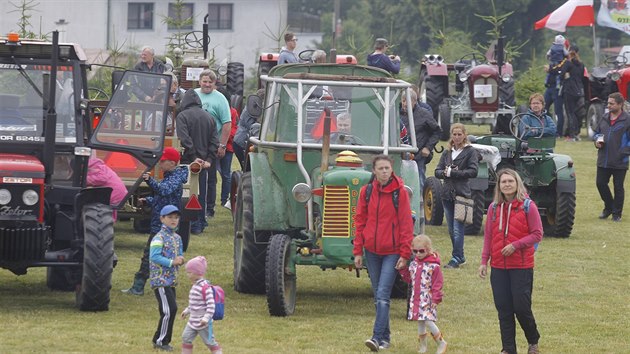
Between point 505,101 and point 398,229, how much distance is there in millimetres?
18608

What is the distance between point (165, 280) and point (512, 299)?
2.69m

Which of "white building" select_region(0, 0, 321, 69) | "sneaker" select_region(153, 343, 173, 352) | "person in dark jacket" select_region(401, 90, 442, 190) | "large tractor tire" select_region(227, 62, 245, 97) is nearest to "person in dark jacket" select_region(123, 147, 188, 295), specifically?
"sneaker" select_region(153, 343, 173, 352)

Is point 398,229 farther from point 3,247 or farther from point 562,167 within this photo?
point 562,167

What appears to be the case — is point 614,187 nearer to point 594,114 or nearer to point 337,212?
point 337,212

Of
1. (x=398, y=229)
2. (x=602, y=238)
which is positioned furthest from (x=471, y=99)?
(x=398, y=229)

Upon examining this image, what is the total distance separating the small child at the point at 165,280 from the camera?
11281 mm

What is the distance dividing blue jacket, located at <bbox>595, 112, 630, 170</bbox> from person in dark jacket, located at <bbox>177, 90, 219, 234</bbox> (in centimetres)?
599

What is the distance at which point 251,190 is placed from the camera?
1424cm

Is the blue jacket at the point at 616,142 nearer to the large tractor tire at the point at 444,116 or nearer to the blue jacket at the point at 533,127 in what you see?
the blue jacket at the point at 533,127

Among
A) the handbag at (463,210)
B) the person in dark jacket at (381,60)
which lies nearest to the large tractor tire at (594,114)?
the person in dark jacket at (381,60)

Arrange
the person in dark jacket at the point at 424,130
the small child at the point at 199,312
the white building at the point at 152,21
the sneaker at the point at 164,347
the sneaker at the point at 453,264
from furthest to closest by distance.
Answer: the white building at the point at 152,21, the person in dark jacket at the point at 424,130, the sneaker at the point at 453,264, the sneaker at the point at 164,347, the small child at the point at 199,312

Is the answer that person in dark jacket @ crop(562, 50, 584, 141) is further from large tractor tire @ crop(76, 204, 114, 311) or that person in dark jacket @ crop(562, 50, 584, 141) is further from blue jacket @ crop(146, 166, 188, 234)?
large tractor tire @ crop(76, 204, 114, 311)

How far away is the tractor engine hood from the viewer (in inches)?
484

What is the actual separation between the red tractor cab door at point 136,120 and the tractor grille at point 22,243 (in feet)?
4.21
